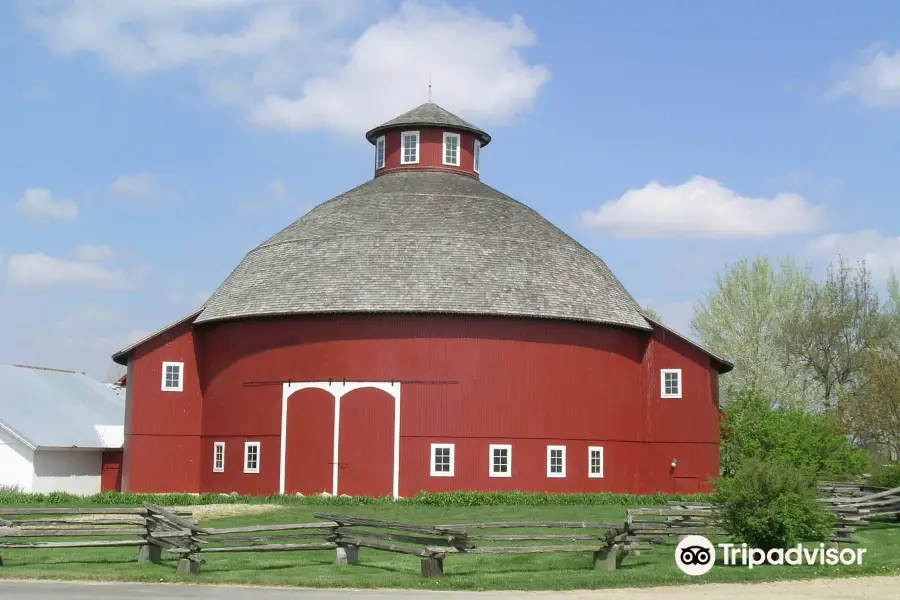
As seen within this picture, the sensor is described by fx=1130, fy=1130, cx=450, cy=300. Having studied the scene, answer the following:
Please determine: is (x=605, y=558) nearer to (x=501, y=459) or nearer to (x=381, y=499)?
(x=381, y=499)

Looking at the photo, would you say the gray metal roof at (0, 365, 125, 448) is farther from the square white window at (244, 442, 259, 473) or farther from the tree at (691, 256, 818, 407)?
the tree at (691, 256, 818, 407)

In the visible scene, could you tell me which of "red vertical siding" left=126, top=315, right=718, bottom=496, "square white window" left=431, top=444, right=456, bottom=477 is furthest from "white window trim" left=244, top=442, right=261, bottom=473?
"square white window" left=431, top=444, right=456, bottom=477

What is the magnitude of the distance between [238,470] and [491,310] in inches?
339

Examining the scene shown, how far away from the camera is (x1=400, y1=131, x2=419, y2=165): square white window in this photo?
3828cm

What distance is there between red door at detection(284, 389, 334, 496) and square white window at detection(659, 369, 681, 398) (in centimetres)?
1000

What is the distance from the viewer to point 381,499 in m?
28.9

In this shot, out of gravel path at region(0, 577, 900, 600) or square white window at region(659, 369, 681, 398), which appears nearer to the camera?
gravel path at region(0, 577, 900, 600)

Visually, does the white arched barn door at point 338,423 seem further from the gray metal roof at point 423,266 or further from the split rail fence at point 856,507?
the split rail fence at point 856,507

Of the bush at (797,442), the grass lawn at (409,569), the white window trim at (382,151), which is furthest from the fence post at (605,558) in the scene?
the white window trim at (382,151)

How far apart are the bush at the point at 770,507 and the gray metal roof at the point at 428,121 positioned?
2380cm

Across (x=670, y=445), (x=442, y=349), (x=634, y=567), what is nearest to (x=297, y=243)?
(x=442, y=349)

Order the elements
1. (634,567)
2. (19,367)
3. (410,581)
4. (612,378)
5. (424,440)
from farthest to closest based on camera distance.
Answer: (19,367), (612,378), (424,440), (634,567), (410,581)

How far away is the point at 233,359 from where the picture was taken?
107ft

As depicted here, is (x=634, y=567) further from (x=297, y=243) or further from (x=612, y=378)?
(x=297, y=243)
